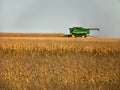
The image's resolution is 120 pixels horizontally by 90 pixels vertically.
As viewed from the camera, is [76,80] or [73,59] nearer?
[76,80]

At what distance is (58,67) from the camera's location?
3449mm

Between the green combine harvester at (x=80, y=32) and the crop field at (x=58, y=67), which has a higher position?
the green combine harvester at (x=80, y=32)

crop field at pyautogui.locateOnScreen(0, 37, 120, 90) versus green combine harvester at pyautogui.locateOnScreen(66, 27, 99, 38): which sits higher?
green combine harvester at pyautogui.locateOnScreen(66, 27, 99, 38)

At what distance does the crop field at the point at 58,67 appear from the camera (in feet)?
10.8

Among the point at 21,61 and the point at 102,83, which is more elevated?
the point at 21,61

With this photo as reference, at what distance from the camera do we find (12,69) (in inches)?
135

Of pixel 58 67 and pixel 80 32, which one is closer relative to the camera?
pixel 58 67

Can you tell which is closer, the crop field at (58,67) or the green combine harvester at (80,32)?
the crop field at (58,67)

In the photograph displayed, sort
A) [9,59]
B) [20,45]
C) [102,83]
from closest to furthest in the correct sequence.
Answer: [102,83] → [9,59] → [20,45]

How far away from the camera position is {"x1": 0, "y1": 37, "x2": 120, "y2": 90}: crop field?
129 inches

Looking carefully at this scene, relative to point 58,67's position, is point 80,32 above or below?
above

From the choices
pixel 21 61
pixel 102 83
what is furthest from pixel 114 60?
pixel 21 61

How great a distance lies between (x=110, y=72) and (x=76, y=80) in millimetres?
445

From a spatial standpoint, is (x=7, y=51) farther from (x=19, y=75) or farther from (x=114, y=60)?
(x=114, y=60)
